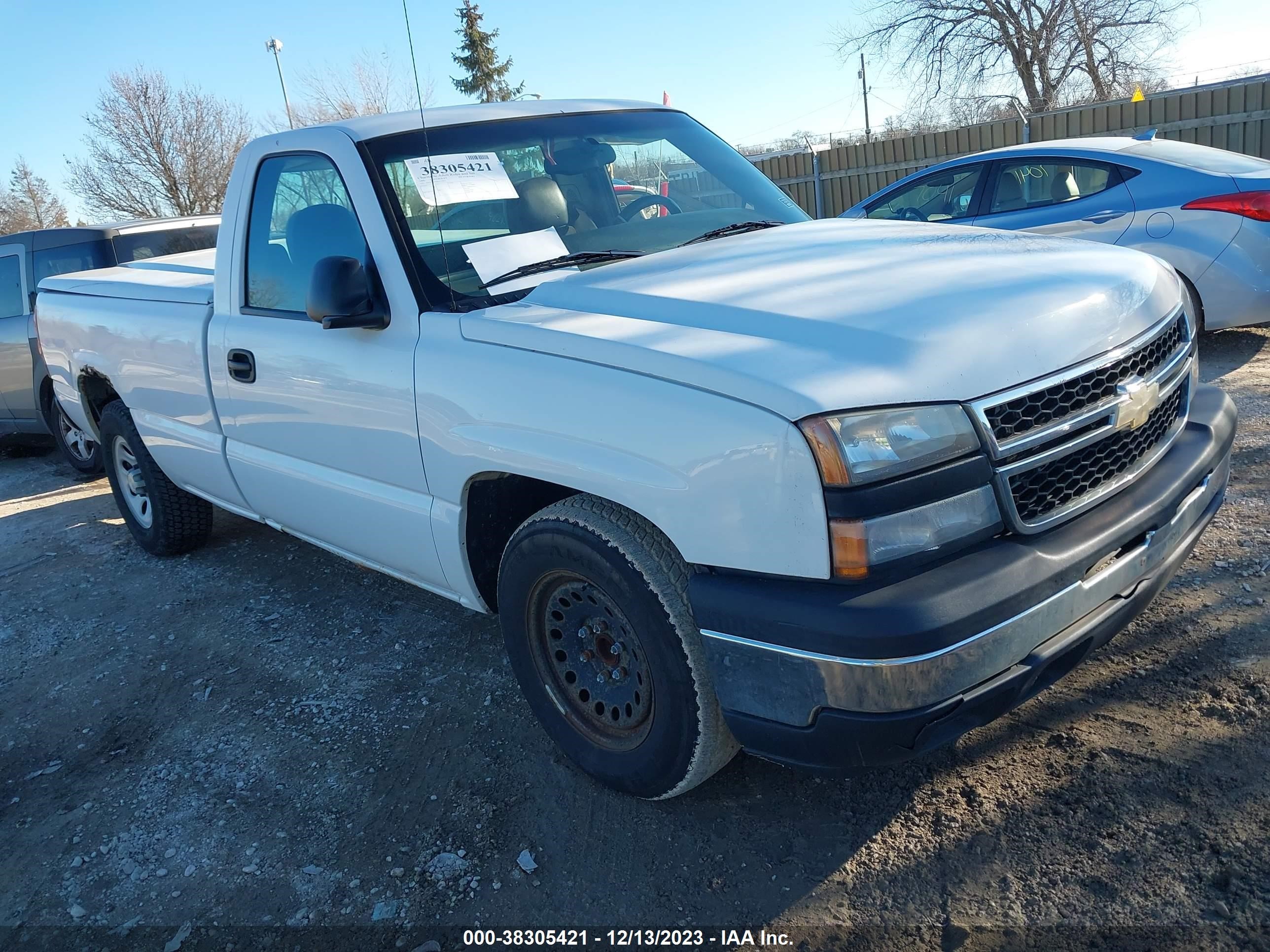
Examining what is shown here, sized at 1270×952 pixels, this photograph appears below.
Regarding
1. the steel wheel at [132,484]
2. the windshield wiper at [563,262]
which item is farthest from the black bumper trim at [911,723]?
the steel wheel at [132,484]

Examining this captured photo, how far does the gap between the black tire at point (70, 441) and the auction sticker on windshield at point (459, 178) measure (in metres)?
5.48

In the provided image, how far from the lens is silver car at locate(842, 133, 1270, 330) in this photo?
19.3ft

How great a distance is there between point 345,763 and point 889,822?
1.75 meters

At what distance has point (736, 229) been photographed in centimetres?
358

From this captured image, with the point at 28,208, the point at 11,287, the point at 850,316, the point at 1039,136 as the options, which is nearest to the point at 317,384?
the point at 850,316

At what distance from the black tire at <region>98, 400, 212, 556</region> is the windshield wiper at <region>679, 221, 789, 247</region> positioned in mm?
3142

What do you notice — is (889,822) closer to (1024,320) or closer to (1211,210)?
(1024,320)

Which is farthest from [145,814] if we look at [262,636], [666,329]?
[666,329]

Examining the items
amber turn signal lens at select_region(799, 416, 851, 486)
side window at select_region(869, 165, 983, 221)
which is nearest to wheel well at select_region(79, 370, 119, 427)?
Answer: amber turn signal lens at select_region(799, 416, 851, 486)

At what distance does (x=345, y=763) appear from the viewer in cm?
319

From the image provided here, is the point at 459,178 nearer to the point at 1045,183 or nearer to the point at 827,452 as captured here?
the point at 827,452

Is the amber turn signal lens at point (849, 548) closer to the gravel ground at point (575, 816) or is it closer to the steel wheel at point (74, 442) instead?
the gravel ground at point (575, 816)

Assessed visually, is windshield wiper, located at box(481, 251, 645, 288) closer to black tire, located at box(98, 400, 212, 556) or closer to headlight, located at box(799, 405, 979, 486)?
headlight, located at box(799, 405, 979, 486)

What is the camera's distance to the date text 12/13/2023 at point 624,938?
2.23m
